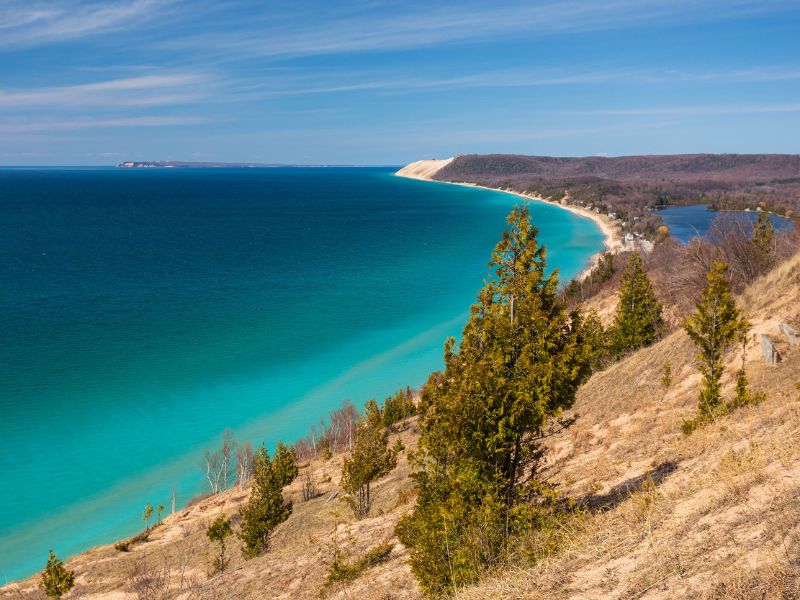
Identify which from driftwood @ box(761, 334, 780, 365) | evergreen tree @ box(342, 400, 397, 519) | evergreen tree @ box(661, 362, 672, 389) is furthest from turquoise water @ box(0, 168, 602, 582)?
driftwood @ box(761, 334, 780, 365)

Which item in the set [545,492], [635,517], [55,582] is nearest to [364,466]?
[55,582]

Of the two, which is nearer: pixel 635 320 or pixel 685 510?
pixel 685 510

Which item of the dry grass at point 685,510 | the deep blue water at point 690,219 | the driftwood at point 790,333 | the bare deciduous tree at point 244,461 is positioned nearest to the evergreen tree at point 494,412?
the dry grass at point 685,510

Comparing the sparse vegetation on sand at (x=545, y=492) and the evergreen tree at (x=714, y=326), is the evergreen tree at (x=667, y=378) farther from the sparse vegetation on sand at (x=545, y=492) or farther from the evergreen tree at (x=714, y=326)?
the evergreen tree at (x=714, y=326)

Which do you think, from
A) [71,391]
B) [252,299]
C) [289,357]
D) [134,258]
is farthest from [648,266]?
[134,258]

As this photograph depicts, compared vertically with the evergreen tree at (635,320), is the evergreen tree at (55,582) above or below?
below

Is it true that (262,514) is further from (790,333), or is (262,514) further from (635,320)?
(635,320)

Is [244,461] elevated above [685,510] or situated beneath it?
situated beneath

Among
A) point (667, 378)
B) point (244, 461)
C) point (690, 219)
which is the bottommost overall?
point (244, 461)
